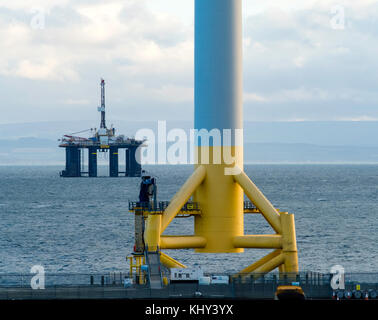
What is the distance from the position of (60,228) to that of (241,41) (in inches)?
2861

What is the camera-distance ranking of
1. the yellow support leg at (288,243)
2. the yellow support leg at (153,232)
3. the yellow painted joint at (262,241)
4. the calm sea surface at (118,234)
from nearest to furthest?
the yellow support leg at (153,232) → the yellow support leg at (288,243) → the yellow painted joint at (262,241) → the calm sea surface at (118,234)

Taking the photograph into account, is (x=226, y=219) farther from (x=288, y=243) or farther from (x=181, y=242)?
(x=288, y=243)

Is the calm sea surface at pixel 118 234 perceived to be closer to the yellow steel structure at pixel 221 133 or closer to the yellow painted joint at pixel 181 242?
the yellow painted joint at pixel 181 242

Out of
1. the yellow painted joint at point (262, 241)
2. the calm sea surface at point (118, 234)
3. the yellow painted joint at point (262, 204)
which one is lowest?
the calm sea surface at point (118, 234)

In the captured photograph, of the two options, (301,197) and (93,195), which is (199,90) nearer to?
(301,197)

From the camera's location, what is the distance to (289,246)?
47438mm

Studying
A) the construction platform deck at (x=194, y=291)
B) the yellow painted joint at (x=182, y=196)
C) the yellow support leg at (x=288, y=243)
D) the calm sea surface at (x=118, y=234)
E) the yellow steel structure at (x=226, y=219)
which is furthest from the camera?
the calm sea surface at (x=118, y=234)

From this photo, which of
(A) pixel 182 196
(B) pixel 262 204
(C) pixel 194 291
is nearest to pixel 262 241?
(B) pixel 262 204

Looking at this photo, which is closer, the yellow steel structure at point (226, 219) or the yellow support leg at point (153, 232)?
the yellow support leg at point (153, 232)

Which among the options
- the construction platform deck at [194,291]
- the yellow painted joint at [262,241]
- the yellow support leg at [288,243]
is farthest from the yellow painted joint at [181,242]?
the construction platform deck at [194,291]

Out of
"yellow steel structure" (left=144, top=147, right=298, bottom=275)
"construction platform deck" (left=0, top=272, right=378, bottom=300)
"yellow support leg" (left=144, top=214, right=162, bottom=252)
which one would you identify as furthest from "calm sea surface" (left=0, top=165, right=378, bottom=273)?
"construction platform deck" (left=0, top=272, right=378, bottom=300)

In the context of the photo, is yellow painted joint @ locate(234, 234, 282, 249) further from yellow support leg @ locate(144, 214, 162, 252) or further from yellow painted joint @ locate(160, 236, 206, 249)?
yellow support leg @ locate(144, 214, 162, 252)

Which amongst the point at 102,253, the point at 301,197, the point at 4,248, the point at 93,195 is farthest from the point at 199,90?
the point at 93,195
